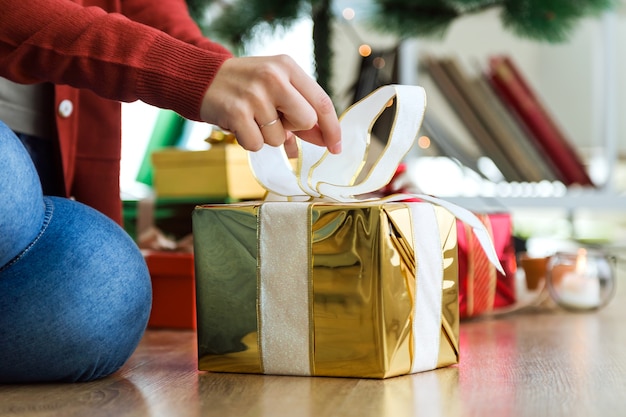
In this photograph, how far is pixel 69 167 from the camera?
36.2 inches

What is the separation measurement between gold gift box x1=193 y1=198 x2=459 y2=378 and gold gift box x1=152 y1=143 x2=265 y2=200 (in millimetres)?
522

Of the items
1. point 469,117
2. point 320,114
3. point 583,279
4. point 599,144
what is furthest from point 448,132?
point 320,114

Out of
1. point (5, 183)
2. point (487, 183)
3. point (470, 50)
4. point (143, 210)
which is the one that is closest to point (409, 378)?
point (5, 183)

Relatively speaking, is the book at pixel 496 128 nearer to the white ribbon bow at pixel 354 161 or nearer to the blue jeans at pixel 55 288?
the white ribbon bow at pixel 354 161

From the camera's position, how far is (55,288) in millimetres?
690

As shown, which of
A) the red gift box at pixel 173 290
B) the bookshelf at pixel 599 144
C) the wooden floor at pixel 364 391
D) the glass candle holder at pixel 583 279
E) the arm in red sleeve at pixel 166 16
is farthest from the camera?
the bookshelf at pixel 599 144

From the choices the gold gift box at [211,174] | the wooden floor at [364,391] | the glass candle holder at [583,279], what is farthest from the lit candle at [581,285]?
the gold gift box at [211,174]

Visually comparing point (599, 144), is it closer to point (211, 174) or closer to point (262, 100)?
point (211, 174)

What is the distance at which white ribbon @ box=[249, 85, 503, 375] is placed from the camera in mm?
698

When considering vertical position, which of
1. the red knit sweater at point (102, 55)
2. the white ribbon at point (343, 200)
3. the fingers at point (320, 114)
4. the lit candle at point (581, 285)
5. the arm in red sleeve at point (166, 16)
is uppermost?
the arm in red sleeve at point (166, 16)

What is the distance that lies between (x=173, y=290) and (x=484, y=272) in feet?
1.41

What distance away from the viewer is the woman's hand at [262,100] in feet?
2.10

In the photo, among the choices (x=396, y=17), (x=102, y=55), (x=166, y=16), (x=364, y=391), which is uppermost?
(x=396, y=17)

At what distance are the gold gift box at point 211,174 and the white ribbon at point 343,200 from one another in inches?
18.1
